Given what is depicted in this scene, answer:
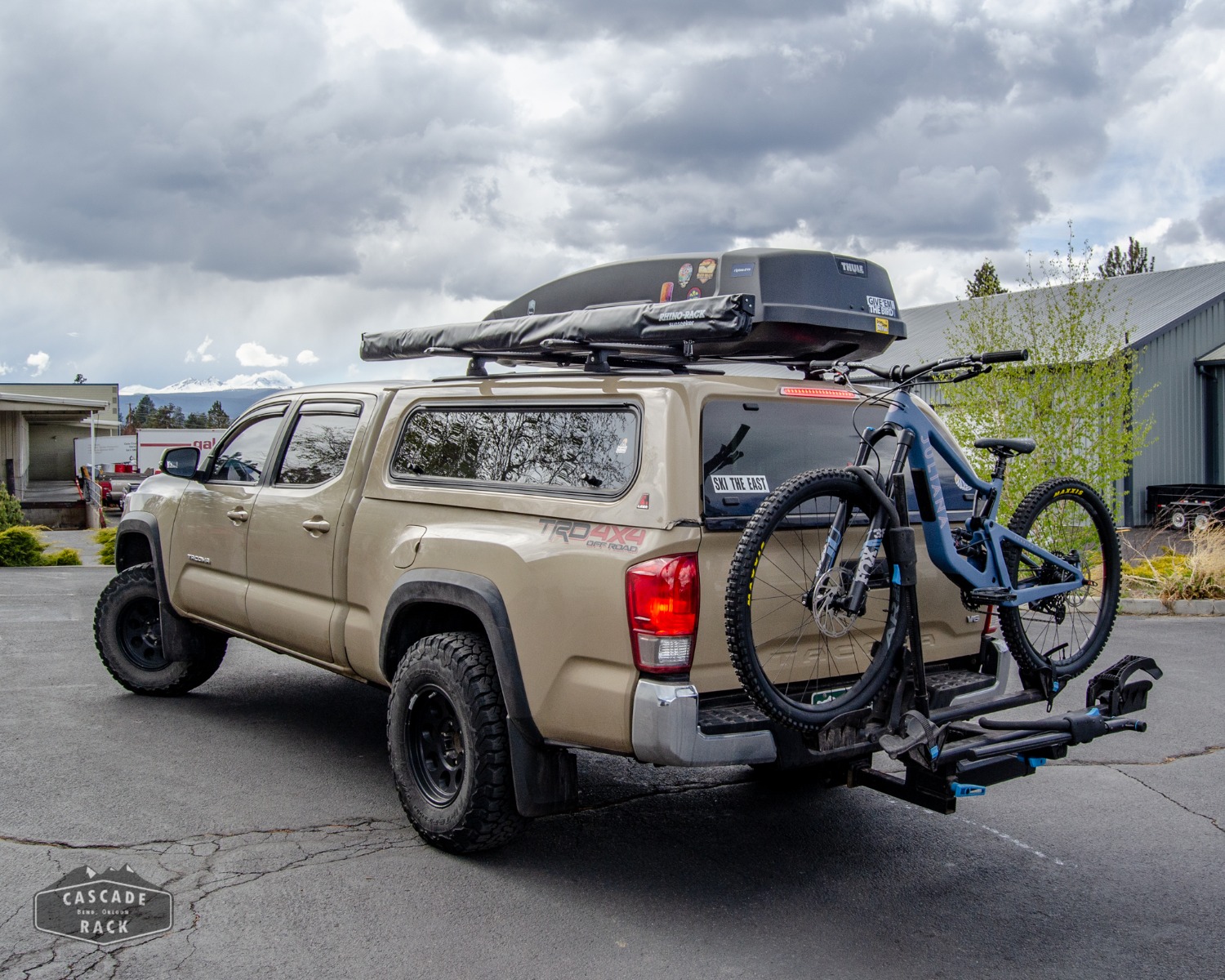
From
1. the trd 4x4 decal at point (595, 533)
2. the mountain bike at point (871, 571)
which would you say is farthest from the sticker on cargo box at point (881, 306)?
the trd 4x4 decal at point (595, 533)

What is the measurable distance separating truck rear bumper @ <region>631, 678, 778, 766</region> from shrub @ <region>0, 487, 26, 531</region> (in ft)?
60.5

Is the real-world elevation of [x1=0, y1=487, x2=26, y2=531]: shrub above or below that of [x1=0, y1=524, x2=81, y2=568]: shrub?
above

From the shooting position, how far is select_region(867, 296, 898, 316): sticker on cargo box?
5.48 metres

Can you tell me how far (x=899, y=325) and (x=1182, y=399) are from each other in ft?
75.3

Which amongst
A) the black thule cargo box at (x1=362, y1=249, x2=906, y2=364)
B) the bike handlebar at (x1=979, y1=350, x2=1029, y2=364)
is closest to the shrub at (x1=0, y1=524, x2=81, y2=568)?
the black thule cargo box at (x1=362, y1=249, x2=906, y2=364)

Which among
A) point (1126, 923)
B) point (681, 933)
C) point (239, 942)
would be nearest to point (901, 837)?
point (1126, 923)

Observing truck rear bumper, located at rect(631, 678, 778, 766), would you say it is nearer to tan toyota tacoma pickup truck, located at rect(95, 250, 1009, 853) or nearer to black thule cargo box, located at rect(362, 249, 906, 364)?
tan toyota tacoma pickup truck, located at rect(95, 250, 1009, 853)

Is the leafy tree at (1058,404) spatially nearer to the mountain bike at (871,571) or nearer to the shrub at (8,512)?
the mountain bike at (871,571)

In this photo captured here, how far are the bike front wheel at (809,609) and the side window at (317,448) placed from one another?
8.20 feet

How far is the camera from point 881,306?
5547mm

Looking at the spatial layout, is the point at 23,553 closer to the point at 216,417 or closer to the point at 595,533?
the point at 595,533

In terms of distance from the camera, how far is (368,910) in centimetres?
410

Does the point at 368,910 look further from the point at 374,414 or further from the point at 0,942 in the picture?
the point at 374,414

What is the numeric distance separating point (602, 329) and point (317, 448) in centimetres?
199
